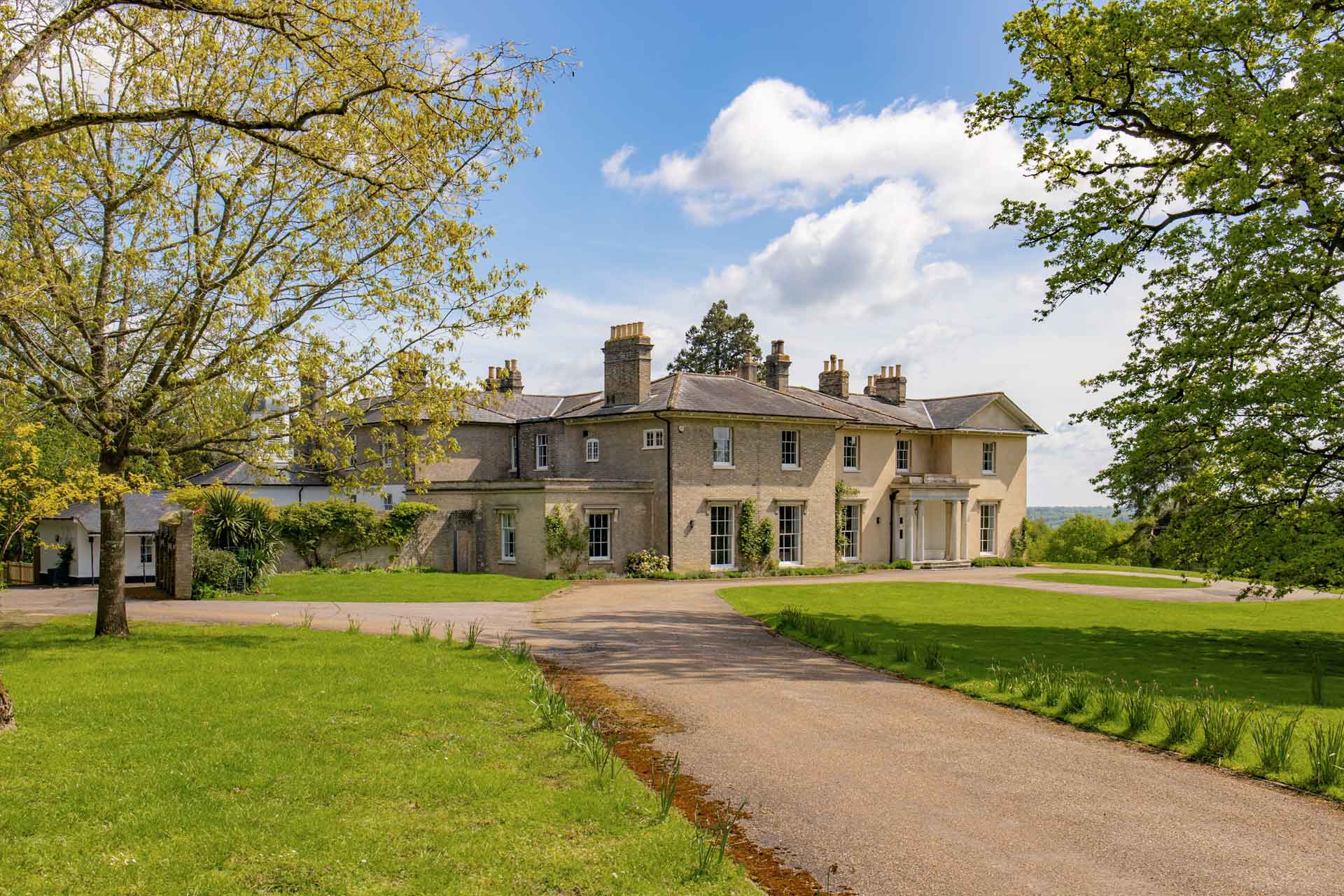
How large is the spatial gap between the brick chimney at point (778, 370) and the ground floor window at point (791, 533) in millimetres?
8184

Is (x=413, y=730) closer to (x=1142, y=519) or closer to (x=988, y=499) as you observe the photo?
(x=988, y=499)

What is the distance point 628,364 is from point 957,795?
1170 inches

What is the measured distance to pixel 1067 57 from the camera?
20094mm

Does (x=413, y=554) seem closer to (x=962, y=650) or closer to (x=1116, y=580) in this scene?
(x=962, y=650)

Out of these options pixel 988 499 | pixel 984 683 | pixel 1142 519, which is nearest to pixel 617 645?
pixel 984 683

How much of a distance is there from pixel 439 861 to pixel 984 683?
979cm

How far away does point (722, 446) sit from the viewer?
36.2 m

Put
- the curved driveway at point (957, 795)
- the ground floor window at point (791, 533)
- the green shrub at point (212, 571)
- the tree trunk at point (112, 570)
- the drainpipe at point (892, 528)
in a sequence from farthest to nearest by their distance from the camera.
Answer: the drainpipe at point (892, 528), the ground floor window at point (791, 533), the green shrub at point (212, 571), the tree trunk at point (112, 570), the curved driveway at point (957, 795)

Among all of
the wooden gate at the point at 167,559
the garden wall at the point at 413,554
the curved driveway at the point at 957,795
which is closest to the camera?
the curved driveway at the point at 957,795

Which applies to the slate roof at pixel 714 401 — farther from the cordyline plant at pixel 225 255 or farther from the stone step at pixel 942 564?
the cordyline plant at pixel 225 255

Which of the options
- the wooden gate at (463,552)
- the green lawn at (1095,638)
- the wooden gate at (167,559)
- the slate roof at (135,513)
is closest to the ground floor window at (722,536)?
the green lawn at (1095,638)

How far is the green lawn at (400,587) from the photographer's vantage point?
1008 inches

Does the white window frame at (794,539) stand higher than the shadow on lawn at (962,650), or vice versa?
the white window frame at (794,539)

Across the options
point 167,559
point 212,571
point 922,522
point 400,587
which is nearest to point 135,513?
point 167,559
